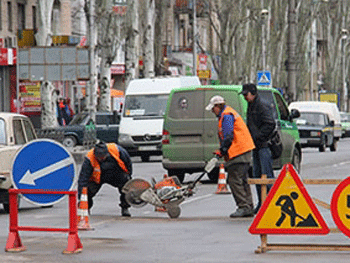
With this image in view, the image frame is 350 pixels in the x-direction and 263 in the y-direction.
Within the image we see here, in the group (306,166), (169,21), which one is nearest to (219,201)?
(306,166)

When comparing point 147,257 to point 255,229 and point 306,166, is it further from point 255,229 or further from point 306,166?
point 306,166

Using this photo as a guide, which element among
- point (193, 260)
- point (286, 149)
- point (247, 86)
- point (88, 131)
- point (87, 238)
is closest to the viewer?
point (193, 260)

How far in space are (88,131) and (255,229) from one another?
27901 mm

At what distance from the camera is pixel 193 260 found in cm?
1187

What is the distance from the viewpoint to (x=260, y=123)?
16.8 metres

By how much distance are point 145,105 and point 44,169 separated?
21899mm

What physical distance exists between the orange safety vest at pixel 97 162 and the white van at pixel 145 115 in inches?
673

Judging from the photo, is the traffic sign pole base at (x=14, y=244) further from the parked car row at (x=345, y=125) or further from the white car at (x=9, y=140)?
the parked car row at (x=345, y=125)

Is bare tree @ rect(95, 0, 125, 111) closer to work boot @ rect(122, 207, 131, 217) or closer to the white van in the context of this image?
the white van

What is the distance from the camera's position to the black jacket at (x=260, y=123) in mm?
16766

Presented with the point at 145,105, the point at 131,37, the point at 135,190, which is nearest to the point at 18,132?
the point at 135,190

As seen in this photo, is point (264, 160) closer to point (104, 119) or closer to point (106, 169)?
point (106, 169)

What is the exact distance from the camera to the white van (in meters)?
34.3

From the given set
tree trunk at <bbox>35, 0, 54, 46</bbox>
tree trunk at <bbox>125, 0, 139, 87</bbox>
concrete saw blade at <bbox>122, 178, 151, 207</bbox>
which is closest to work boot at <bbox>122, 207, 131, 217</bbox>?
concrete saw blade at <bbox>122, 178, 151, 207</bbox>
